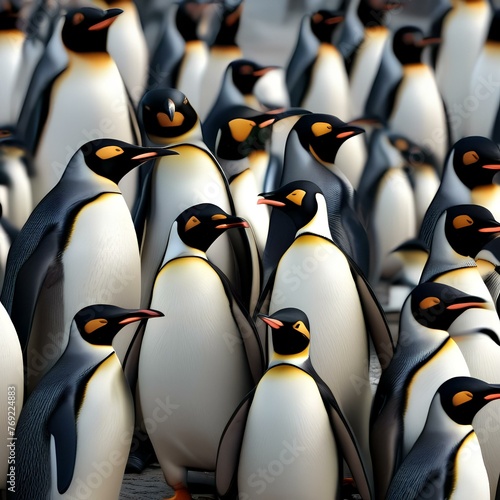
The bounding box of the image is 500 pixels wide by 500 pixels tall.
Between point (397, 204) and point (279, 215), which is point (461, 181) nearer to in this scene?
point (279, 215)

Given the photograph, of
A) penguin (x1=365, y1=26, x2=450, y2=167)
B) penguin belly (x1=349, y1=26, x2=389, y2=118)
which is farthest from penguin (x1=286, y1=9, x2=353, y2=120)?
penguin belly (x1=349, y1=26, x2=389, y2=118)

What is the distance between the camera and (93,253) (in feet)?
9.80

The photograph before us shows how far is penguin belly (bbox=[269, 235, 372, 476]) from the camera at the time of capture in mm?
2965

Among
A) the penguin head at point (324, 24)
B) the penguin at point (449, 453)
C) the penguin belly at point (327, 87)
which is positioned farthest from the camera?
the penguin head at point (324, 24)

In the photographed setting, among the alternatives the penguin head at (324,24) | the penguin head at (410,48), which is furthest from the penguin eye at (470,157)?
the penguin head at (324,24)

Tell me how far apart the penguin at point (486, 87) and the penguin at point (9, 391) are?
3.23m

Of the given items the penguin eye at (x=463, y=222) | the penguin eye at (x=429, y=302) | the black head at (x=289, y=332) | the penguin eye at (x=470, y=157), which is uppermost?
the penguin eye at (x=470, y=157)

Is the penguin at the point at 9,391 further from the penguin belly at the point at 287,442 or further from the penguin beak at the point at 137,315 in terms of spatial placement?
the penguin belly at the point at 287,442

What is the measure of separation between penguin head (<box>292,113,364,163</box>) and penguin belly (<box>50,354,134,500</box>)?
45.9 inches

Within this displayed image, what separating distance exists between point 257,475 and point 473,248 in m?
0.84

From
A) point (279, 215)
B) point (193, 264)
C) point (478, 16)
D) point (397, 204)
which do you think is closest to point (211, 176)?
point (279, 215)

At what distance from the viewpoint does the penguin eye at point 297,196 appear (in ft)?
9.94

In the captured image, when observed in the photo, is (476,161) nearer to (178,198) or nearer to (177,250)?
(178,198)

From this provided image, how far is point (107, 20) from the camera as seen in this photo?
378 centimetres
